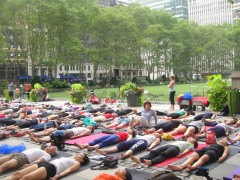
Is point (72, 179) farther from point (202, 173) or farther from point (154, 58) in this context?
point (154, 58)

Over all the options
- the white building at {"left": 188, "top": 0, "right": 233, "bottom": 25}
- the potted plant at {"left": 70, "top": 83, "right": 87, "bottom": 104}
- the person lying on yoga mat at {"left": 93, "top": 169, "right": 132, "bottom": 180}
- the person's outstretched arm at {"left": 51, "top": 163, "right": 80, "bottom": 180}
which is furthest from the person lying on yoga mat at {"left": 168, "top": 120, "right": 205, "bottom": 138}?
the white building at {"left": 188, "top": 0, "right": 233, "bottom": 25}

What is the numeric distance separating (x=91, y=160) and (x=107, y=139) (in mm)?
1261

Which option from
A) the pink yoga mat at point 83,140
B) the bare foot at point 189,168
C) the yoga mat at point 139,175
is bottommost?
the yoga mat at point 139,175

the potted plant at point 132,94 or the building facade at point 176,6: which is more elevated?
the building facade at point 176,6

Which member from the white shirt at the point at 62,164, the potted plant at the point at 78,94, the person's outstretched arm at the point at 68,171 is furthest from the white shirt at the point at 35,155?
the potted plant at the point at 78,94

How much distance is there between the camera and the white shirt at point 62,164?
641cm

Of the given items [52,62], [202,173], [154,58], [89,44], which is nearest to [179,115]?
[202,173]

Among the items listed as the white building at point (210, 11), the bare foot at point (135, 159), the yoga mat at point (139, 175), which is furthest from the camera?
the white building at point (210, 11)

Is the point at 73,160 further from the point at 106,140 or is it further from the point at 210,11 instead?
the point at 210,11

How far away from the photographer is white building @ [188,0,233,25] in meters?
116

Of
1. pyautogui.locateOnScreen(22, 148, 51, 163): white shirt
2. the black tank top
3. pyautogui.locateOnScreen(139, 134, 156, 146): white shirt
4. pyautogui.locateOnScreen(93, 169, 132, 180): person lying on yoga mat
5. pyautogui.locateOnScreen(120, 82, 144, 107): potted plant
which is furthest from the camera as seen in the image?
pyautogui.locateOnScreen(120, 82, 144, 107): potted plant

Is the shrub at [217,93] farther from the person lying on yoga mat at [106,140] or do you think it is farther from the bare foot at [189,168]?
the bare foot at [189,168]

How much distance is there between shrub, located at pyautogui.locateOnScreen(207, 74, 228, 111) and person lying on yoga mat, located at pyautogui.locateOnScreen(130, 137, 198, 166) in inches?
317

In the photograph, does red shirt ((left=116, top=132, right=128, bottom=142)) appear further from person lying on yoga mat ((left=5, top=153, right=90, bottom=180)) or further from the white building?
the white building
